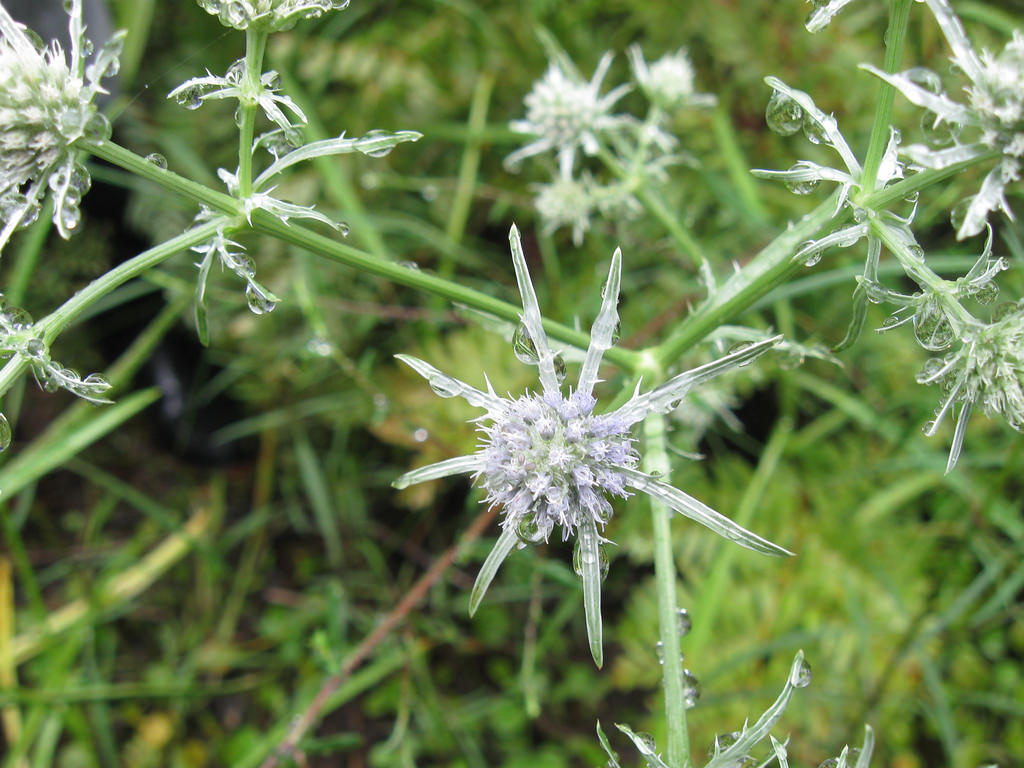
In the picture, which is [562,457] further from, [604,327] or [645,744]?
[645,744]

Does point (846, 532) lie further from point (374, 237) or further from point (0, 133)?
point (0, 133)

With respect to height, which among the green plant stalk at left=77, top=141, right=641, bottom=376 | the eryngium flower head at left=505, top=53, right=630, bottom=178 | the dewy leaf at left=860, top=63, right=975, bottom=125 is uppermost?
the eryngium flower head at left=505, top=53, right=630, bottom=178

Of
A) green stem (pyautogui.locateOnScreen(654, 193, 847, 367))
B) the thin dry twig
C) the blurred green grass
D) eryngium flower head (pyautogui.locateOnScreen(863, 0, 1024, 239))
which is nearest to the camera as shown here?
eryngium flower head (pyautogui.locateOnScreen(863, 0, 1024, 239))

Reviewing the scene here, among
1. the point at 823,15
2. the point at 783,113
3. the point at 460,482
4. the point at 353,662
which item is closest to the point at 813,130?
the point at 783,113

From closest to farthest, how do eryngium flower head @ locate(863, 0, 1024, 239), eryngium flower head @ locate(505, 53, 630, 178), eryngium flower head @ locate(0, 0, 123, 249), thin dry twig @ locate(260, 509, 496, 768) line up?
1. eryngium flower head @ locate(863, 0, 1024, 239)
2. eryngium flower head @ locate(0, 0, 123, 249)
3. thin dry twig @ locate(260, 509, 496, 768)
4. eryngium flower head @ locate(505, 53, 630, 178)

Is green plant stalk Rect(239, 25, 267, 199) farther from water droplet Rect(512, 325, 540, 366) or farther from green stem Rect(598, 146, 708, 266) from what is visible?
green stem Rect(598, 146, 708, 266)

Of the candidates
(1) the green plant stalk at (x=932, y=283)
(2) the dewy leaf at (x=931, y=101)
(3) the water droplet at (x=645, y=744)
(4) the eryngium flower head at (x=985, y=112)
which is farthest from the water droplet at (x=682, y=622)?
(2) the dewy leaf at (x=931, y=101)

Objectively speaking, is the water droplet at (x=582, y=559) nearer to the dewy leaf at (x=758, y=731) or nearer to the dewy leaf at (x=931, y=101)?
the dewy leaf at (x=758, y=731)

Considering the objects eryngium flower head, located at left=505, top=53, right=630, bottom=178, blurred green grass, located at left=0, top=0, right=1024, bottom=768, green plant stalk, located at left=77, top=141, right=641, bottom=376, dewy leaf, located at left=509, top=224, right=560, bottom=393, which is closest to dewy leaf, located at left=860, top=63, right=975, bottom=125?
dewy leaf, located at left=509, top=224, right=560, bottom=393
